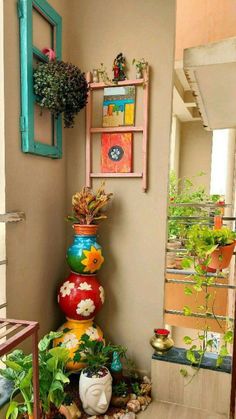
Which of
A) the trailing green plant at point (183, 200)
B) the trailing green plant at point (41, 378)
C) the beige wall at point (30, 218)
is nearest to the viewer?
the trailing green plant at point (41, 378)

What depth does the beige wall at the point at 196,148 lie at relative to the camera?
1872mm

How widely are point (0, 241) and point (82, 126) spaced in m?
0.94

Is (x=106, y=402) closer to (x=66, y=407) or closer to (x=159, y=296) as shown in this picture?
(x=66, y=407)

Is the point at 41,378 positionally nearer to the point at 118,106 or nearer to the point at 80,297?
the point at 80,297

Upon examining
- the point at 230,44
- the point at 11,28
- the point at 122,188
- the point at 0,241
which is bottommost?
the point at 0,241

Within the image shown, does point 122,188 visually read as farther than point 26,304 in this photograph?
Yes

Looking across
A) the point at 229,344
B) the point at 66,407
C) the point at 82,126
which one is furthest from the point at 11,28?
the point at 229,344

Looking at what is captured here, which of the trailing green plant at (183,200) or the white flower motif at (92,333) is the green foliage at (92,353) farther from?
the trailing green plant at (183,200)

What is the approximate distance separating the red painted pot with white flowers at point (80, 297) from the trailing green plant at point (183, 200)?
22.9 inches

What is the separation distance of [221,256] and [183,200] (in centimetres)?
46

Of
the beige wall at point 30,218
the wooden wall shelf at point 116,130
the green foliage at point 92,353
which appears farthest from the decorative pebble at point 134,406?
the wooden wall shelf at point 116,130

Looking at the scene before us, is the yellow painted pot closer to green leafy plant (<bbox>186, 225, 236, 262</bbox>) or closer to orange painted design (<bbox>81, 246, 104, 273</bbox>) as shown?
orange painted design (<bbox>81, 246, 104, 273</bbox>)

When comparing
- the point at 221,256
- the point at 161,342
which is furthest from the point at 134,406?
the point at 221,256

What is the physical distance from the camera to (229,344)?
177cm
